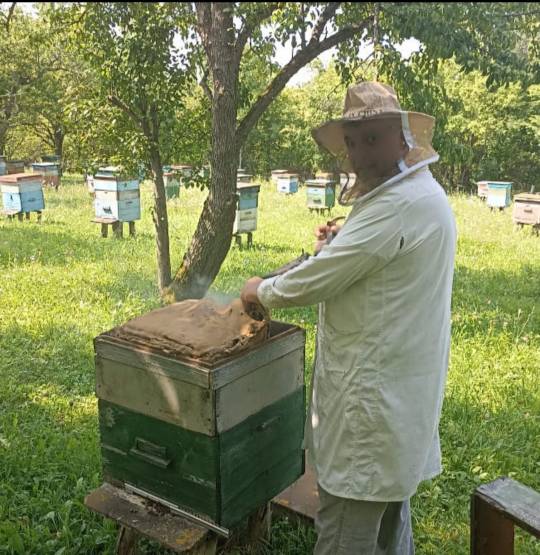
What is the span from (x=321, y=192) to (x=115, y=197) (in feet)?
13.6

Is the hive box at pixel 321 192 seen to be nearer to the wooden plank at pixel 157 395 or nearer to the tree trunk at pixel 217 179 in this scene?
Answer: the tree trunk at pixel 217 179

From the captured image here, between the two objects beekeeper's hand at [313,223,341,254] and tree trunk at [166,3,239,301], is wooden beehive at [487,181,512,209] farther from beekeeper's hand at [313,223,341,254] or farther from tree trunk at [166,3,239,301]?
A: beekeeper's hand at [313,223,341,254]

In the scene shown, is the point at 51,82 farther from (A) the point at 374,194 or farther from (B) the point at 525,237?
(A) the point at 374,194

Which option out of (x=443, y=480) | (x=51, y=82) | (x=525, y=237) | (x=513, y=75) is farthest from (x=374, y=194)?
(x=51, y=82)

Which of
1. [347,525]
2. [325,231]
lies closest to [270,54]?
[325,231]

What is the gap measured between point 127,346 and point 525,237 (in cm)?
888

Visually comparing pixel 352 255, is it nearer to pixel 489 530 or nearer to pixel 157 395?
pixel 157 395

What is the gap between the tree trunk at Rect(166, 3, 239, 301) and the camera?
13.8 feet

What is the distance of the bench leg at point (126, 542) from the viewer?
7.05 feet

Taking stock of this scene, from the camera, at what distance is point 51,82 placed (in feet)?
47.2

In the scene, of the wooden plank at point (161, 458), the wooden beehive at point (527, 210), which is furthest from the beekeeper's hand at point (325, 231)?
the wooden beehive at point (527, 210)

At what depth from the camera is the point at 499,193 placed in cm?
1234

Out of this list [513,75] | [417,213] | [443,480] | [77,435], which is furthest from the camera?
[77,435]

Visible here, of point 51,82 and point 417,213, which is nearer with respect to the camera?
point 417,213
